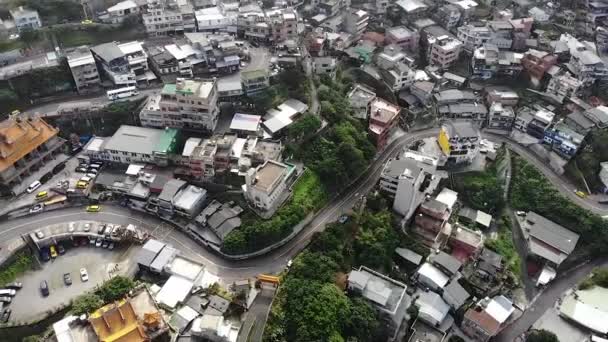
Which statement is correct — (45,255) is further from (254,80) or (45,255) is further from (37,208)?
(254,80)

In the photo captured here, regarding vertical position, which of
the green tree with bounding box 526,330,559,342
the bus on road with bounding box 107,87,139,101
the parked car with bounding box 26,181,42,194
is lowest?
the green tree with bounding box 526,330,559,342

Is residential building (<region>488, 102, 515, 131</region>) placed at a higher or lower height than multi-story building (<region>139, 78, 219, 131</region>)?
lower

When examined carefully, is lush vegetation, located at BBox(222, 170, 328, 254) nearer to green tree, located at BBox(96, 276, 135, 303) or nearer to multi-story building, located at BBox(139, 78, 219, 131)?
green tree, located at BBox(96, 276, 135, 303)

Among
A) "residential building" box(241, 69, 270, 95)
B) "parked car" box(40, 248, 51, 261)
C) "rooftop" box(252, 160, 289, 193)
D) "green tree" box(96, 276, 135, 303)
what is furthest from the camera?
"residential building" box(241, 69, 270, 95)

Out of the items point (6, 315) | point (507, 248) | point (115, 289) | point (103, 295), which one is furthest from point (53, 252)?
point (507, 248)

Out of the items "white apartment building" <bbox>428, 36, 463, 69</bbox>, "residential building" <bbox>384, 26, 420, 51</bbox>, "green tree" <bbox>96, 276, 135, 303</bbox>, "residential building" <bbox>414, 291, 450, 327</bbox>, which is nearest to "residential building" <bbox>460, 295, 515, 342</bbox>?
"residential building" <bbox>414, 291, 450, 327</bbox>

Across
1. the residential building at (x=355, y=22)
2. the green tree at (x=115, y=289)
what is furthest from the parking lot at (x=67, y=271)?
the residential building at (x=355, y=22)

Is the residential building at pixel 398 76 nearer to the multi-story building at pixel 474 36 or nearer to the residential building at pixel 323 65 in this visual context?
the residential building at pixel 323 65
